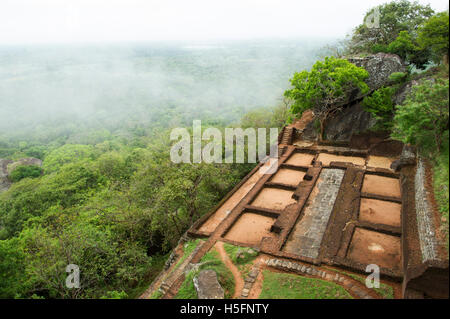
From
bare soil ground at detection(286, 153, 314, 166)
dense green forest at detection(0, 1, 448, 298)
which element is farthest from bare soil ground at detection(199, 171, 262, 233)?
bare soil ground at detection(286, 153, 314, 166)

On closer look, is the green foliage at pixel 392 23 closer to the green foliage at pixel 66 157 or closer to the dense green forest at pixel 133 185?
the dense green forest at pixel 133 185

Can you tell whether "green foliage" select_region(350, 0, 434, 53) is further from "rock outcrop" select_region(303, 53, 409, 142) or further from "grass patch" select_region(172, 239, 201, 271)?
"grass patch" select_region(172, 239, 201, 271)

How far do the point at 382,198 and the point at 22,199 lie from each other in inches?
901

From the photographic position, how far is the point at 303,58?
97.8 metres

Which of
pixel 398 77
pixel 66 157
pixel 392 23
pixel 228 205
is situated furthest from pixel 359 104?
pixel 66 157

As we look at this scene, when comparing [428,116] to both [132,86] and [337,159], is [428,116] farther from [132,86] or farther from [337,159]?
[132,86]

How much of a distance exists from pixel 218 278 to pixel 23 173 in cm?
3669

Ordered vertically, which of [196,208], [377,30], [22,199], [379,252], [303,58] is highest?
[303,58]

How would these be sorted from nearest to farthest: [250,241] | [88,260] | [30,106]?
[250,241] < [88,260] < [30,106]

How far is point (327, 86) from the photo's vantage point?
1711 centimetres

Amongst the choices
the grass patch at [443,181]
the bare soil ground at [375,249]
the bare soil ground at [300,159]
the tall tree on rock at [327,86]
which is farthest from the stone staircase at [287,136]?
the grass patch at [443,181]

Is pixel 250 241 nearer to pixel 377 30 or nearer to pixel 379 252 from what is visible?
pixel 379 252

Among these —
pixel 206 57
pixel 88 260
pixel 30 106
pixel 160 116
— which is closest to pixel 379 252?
pixel 88 260

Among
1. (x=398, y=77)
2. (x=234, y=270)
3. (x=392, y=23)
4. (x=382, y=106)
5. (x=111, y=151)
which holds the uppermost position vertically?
(x=392, y=23)
